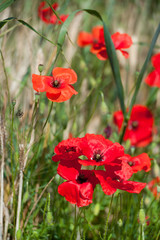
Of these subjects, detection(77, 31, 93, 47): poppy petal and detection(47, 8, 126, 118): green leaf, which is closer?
detection(47, 8, 126, 118): green leaf

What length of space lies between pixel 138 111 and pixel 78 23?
2.11ft

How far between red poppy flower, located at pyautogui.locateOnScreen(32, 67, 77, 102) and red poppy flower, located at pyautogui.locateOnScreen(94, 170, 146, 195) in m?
0.21

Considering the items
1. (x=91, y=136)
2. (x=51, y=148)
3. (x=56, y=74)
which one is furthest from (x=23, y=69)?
(x=91, y=136)

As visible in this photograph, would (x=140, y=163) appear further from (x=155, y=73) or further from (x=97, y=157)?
(x=155, y=73)

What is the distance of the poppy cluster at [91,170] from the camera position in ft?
2.44

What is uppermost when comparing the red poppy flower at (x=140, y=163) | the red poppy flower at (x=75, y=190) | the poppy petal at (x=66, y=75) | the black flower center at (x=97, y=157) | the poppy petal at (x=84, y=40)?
the poppy petal at (x=84, y=40)

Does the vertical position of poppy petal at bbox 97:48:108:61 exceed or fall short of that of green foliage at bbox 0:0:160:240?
it exceeds it

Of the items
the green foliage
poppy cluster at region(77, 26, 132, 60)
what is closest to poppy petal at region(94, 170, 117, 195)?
the green foliage

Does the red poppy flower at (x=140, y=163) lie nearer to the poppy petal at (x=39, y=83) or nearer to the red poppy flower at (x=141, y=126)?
the poppy petal at (x=39, y=83)

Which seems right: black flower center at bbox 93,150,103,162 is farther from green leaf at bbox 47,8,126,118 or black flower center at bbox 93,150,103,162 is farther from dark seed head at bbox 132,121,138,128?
dark seed head at bbox 132,121,138,128

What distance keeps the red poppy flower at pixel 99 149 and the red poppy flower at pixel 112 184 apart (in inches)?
1.7

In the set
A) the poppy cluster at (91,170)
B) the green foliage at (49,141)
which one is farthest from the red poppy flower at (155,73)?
the poppy cluster at (91,170)

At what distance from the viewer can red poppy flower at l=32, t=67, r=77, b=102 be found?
833mm

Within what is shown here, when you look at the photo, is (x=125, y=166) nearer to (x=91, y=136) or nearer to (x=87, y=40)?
(x=91, y=136)
